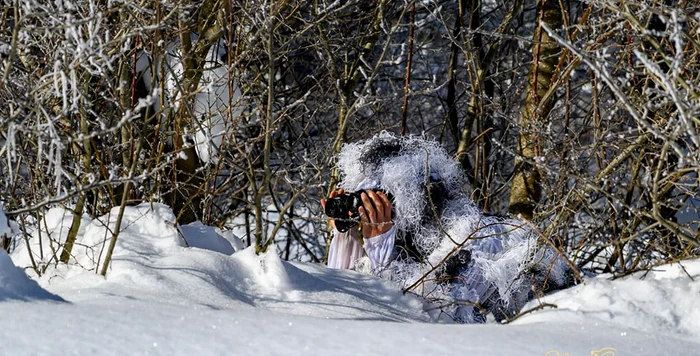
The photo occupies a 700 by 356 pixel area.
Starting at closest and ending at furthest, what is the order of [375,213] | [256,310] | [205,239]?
[256,310]
[375,213]
[205,239]

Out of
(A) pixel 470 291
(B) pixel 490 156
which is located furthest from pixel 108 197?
(B) pixel 490 156

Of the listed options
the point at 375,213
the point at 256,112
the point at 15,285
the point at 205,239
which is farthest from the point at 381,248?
the point at 15,285

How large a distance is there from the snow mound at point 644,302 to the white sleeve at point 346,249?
0.90 meters

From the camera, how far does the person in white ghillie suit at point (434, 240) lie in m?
3.39

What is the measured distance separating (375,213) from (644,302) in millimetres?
1114

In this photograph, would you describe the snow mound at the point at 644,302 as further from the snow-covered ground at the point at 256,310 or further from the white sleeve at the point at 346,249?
the white sleeve at the point at 346,249

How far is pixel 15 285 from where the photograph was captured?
251 centimetres

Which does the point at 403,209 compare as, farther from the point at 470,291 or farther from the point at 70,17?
the point at 70,17

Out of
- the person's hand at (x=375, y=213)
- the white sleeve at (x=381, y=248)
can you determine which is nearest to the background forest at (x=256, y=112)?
the person's hand at (x=375, y=213)

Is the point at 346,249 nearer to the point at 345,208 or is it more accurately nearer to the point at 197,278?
the point at 345,208

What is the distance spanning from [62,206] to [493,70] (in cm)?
380

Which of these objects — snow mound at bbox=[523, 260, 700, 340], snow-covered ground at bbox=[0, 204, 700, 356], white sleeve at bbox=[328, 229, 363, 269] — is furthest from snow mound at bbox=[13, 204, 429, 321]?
snow mound at bbox=[523, 260, 700, 340]

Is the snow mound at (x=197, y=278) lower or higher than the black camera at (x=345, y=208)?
lower

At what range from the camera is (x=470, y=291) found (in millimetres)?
3404
